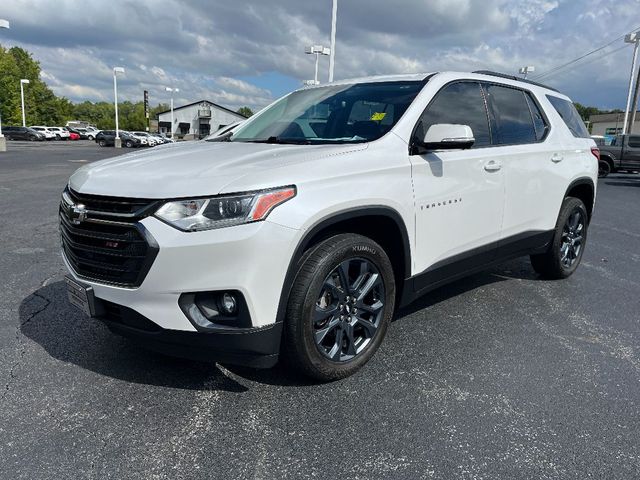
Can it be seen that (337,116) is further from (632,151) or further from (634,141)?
(634,141)

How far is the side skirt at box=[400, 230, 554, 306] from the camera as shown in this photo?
132 inches

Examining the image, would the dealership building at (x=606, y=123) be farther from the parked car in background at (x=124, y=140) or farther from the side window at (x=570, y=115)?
the side window at (x=570, y=115)

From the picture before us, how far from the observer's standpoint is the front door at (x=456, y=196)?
3.25 metres

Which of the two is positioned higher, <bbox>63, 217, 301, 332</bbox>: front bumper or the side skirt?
<bbox>63, 217, 301, 332</bbox>: front bumper

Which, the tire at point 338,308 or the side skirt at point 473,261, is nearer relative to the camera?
the tire at point 338,308

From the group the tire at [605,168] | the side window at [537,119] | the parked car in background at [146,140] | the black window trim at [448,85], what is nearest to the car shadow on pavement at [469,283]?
the black window trim at [448,85]

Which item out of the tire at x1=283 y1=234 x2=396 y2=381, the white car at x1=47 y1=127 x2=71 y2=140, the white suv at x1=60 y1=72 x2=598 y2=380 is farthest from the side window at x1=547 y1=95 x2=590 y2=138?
the white car at x1=47 y1=127 x2=71 y2=140

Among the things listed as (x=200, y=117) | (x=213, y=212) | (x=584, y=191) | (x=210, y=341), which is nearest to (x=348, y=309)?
(x=210, y=341)

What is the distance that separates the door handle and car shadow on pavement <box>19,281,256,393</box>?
2.32 m

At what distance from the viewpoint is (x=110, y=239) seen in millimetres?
2514

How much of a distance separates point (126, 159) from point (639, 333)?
154 inches

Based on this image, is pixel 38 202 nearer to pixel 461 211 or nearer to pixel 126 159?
pixel 126 159

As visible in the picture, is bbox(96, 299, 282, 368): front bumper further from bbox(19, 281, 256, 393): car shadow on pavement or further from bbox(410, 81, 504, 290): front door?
bbox(410, 81, 504, 290): front door

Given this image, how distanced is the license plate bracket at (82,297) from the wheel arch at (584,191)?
4329 millimetres
